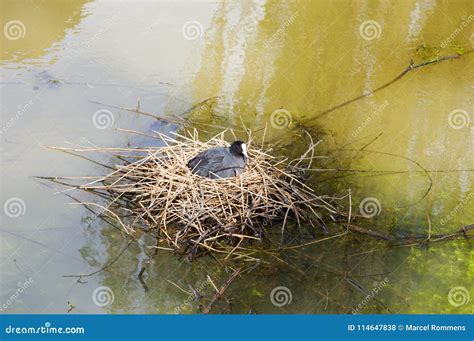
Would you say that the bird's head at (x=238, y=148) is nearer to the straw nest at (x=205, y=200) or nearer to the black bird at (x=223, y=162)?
the black bird at (x=223, y=162)

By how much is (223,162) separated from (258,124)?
143cm

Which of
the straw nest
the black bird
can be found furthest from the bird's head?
the straw nest

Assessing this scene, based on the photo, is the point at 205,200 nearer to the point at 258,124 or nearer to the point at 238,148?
the point at 238,148

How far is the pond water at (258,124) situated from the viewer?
16.1 feet

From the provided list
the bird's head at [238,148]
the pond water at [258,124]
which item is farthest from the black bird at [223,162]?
the pond water at [258,124]

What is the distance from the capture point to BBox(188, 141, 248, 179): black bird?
5.55 meters

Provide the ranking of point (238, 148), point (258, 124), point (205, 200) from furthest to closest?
point (258, 124) → point (238, 148) → point (205, 200)

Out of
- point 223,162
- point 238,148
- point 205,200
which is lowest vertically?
point 205,200

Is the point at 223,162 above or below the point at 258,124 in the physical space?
above

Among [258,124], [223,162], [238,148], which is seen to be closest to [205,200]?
[223,162]

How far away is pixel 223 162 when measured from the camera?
5555mm

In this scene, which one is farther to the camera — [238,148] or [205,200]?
[238,148]

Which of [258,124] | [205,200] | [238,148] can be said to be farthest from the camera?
[258,124]

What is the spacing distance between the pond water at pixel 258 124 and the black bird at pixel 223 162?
0.84 metres
